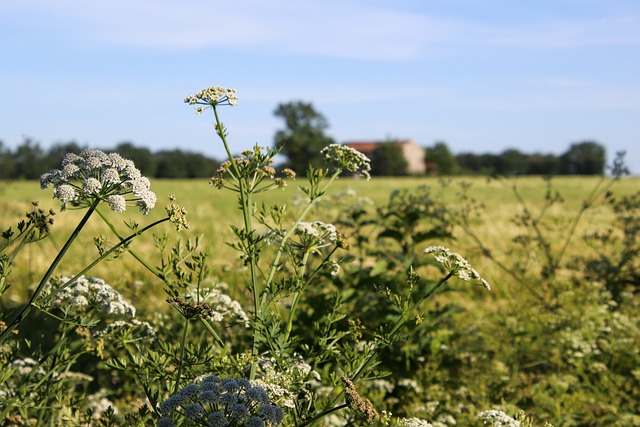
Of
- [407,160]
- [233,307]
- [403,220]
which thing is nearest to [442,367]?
[403,220]

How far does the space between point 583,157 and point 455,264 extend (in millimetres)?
148963

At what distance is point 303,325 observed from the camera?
A: 20.0 ft

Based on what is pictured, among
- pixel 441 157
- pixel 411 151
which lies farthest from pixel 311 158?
pixel 411 151

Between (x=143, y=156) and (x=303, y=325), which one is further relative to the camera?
(x=143, y=156)

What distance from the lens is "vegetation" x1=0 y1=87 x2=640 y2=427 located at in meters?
3.35

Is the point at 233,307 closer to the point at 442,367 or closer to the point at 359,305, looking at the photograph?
the point at 359,305

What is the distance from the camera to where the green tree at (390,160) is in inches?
5034

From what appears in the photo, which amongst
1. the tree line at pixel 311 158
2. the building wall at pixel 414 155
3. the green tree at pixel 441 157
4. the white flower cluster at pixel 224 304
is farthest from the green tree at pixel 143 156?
the white flower cluster at pixel 224 304

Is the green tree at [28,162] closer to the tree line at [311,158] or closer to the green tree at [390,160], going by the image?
the tree line at [311,158]

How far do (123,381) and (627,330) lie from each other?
17.5ft

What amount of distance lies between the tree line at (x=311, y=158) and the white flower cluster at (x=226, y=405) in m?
87.5

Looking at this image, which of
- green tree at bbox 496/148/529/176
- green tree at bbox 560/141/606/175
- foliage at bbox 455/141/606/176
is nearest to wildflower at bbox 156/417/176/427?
foliage at bbox 455/141/606/176

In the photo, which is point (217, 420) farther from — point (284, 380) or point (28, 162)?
point (28, 162)

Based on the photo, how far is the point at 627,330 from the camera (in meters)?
7.26
